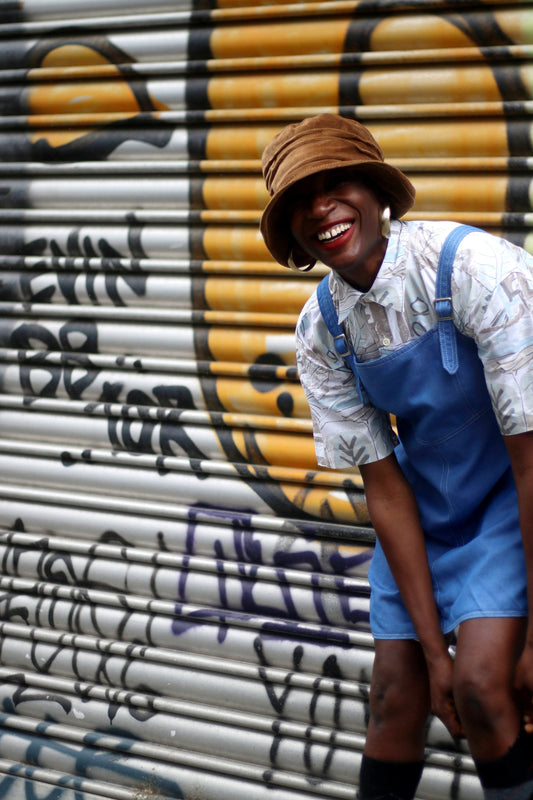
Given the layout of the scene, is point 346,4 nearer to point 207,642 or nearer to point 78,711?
point 207,642

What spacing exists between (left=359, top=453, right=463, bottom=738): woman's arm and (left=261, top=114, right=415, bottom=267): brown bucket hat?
70 cm

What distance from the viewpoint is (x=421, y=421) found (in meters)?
2.24

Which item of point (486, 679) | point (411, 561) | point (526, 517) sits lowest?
point (486, 679)

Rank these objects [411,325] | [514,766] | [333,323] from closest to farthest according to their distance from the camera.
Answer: [514,766] < [411,325] < [333,323]

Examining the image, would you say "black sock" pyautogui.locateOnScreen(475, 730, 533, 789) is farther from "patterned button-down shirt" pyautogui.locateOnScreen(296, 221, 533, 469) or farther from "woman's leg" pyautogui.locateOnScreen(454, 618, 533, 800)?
"patterned button-down shirt" pyautogui.locateOnScreen(296, 221, 533, 469)

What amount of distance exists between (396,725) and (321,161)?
4.73 feet

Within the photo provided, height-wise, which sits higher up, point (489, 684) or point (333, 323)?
point (333, 323)

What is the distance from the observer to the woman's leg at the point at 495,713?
1990 millimetres

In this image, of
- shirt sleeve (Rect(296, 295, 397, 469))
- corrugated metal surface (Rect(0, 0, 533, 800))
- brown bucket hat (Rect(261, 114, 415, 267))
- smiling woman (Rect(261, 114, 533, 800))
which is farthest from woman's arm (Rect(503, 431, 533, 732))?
corrugated metal surface (Rect(0, 0, 533, 800))

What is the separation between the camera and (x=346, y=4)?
3326 mm

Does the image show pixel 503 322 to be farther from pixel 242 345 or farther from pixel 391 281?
pixel 242 345

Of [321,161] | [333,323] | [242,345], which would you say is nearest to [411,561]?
[333,323]

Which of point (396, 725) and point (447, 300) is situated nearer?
point (447, 300)

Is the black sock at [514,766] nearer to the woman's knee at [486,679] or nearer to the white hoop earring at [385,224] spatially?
the woman's knee at [486,679]
